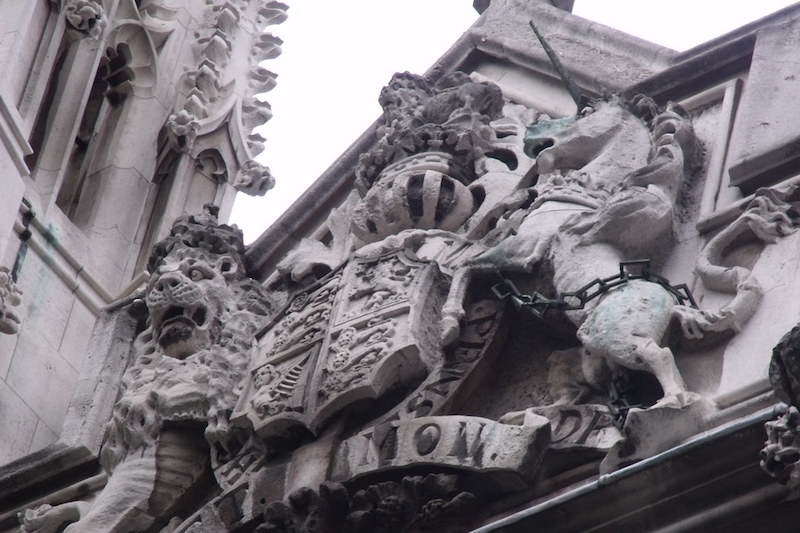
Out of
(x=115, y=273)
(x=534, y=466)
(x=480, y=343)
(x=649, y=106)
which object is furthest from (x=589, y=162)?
(x=115, y=273)

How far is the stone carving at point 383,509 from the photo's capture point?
1094cm

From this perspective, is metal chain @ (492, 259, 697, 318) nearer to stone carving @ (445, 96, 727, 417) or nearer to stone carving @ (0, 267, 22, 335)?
stone carving @ (445, 96, 727, 417)

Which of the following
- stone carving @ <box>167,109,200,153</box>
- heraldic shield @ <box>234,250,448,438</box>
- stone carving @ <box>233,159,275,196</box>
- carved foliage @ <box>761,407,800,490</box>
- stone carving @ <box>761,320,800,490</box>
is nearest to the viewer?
stone carving @ <box>761,320,800,490</box>

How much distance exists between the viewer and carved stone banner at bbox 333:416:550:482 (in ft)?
35.5

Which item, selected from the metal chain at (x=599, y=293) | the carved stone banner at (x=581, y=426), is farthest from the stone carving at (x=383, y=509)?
the metal chain at (x=599, y=293)

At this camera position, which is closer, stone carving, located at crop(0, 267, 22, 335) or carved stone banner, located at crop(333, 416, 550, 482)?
carved stone banner, located at crop(333, 416, 550, 482)

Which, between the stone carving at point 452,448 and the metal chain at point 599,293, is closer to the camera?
the stone carving at point 452,448

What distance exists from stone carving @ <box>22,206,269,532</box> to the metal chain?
1.66 metres

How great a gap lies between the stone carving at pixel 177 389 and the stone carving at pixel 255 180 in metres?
4.65

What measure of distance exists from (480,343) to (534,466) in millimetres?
1131

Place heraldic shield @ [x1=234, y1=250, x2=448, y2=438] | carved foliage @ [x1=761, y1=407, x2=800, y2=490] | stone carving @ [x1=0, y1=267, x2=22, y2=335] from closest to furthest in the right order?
carved foliage @ [x1=761, y1=407, x2=800, y2=490] → heraldic shield @ [x1=234, y1=250, x2=448, y2=438] → stone carving @ [x1=0, y1=267, x2=22, y2=335]

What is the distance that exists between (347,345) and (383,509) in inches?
42.2

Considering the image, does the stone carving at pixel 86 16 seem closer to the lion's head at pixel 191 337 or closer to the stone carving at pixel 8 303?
the stone carving at pixel 8 303

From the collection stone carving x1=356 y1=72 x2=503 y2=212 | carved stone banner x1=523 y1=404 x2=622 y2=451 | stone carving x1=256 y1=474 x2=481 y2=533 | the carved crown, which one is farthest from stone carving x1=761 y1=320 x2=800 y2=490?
the carved crown
